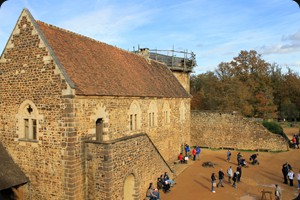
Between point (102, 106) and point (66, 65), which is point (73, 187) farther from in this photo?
point (66, 65)

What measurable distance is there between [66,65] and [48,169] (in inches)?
198

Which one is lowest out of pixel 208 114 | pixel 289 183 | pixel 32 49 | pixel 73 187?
pixel 289 183

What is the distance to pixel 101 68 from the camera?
15930 mm

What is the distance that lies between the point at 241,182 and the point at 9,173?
14.6 meters

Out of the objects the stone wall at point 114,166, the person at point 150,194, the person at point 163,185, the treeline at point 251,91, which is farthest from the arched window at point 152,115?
the treeline at point 251,91

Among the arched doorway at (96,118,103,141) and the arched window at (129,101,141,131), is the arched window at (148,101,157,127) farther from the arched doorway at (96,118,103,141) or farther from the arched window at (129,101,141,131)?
the arched doorway at (96,118,103,141)

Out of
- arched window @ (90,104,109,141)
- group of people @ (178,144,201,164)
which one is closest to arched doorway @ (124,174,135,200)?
arched window @ (90,104,109,141)

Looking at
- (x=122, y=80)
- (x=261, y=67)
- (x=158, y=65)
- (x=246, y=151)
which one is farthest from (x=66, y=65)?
(x=261, y=67)

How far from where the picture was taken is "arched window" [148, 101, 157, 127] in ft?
63.9

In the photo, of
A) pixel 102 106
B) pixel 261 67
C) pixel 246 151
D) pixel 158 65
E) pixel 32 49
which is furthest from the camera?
pixel 261 67

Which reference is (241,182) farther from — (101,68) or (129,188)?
(101,68)

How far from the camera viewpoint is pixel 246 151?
28.6 meters

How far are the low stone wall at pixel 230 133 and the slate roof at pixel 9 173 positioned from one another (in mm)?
22409

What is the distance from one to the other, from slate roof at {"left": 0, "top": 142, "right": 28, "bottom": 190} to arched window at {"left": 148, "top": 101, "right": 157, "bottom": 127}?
943 centimetres
